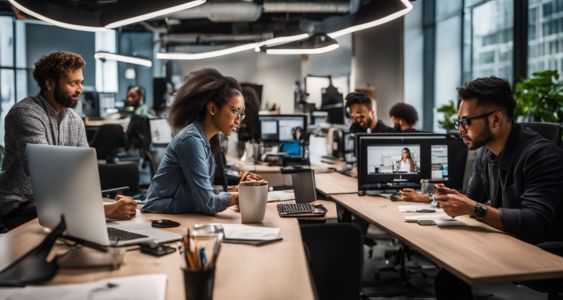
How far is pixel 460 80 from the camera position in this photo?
24.9 ft

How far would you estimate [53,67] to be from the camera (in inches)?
128

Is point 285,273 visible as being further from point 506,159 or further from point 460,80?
point 460,80

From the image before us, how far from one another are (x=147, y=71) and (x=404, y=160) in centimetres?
1194

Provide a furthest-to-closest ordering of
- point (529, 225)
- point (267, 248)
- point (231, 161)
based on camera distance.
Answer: point (231, 161)
point (529, 225)
point (267, 248)

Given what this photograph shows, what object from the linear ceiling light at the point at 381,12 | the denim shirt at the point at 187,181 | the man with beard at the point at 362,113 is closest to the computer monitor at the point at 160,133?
the man with beard at the point at 362,113

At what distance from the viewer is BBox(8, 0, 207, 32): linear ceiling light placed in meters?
3.19

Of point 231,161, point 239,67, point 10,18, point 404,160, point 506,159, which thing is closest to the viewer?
point 506,159

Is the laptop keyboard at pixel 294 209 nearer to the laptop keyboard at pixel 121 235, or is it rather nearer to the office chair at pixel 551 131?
the laptop keyboard at pixel 121 235

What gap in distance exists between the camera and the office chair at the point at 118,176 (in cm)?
412

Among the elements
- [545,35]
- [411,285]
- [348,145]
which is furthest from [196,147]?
[545,35]

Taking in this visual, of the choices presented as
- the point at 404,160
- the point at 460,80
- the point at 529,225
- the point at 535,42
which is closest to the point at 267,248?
the point at 529,225

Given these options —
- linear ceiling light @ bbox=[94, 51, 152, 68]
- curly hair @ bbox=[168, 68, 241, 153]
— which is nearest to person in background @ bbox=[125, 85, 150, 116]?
linear ceiling light @ bbox=[94, 51, 152, 68]

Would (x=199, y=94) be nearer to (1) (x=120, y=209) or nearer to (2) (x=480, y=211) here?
(1) (x=120, y=209)

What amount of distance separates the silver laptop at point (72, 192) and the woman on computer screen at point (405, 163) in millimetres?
1963
